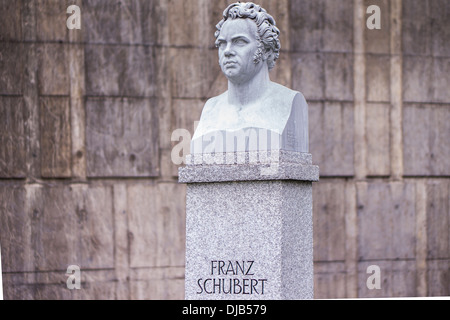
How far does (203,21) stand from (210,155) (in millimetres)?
3599

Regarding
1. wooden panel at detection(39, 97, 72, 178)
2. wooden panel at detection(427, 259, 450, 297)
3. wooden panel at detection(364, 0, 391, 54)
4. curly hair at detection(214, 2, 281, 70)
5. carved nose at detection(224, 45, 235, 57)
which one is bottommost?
wooden panel at detection(427, 259, 450, 297)

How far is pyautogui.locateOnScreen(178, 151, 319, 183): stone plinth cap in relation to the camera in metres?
5.98

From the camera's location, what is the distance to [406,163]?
996 cm

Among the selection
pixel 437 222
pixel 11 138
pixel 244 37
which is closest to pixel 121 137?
pixel 11 138

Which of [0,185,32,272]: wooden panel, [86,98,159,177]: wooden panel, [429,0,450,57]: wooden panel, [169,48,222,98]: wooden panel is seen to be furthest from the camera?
[429,0,450,57]: wooden panel

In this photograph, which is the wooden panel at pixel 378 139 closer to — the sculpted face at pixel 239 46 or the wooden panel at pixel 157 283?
the wooden panel at pixel 157 283

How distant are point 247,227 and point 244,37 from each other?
1.57 metres

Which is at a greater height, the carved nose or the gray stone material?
the carved nose

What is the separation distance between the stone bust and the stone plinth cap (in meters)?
0.06

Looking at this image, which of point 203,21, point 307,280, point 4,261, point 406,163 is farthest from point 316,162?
point 4,261

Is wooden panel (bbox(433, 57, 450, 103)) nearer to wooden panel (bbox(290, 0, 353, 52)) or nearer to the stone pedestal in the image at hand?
wooden panel (bbox(290, 0, 353, 52))

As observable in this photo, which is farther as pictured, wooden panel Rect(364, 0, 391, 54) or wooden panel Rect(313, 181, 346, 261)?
wooden panel Rect(364, 0, 391, 54)

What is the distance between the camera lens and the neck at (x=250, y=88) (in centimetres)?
632

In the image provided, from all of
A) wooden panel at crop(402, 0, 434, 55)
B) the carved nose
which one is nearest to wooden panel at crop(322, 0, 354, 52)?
wooden panel at crop(402, 0, 434, 55)
